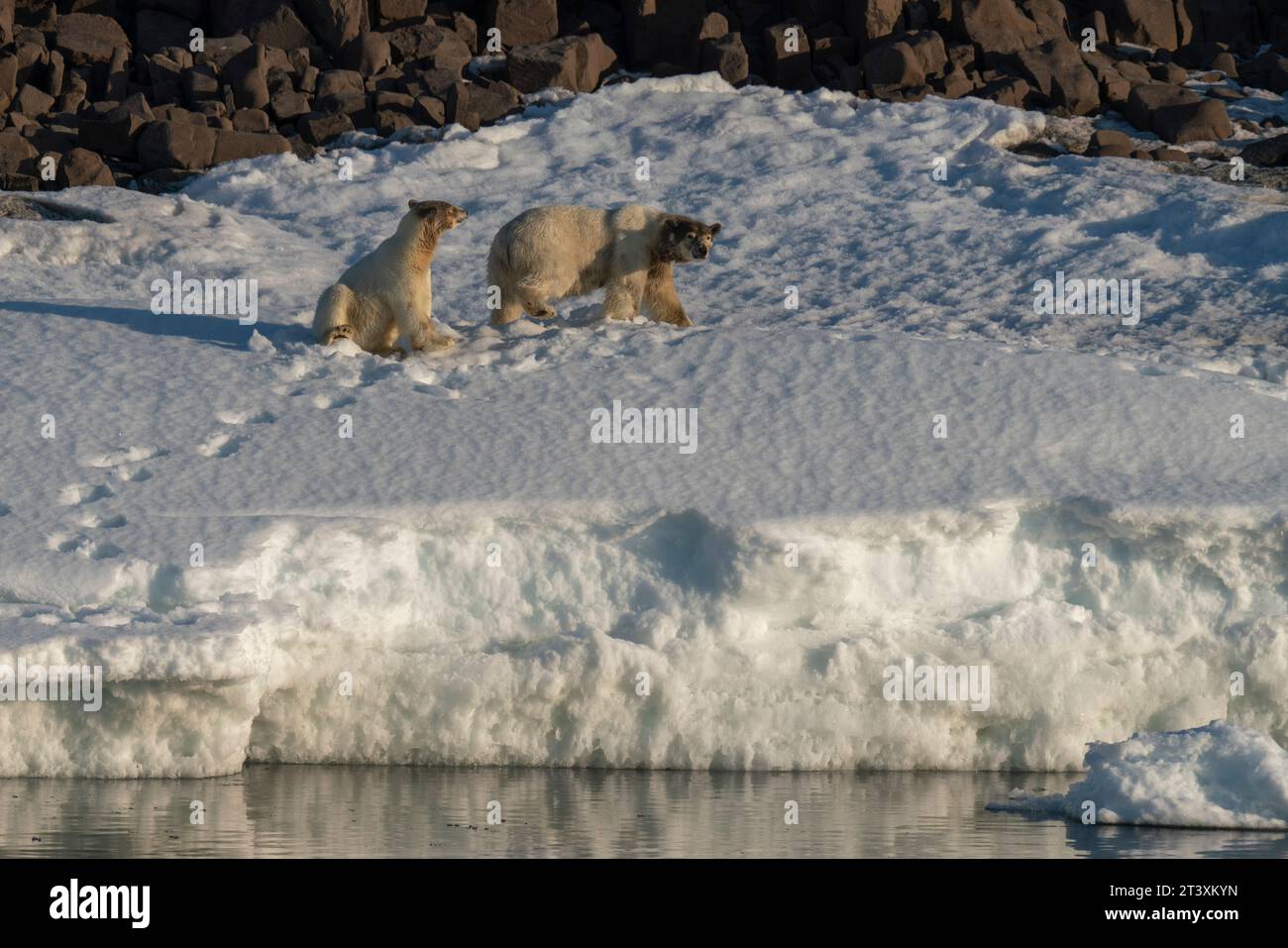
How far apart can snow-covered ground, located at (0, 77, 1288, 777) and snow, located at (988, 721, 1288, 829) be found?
1.72m

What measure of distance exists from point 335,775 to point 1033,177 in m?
13.2

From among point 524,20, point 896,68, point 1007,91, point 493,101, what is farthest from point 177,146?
point 1007,91

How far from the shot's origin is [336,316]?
43.6ft

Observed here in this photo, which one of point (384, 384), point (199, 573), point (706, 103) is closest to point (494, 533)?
point (199, 573)

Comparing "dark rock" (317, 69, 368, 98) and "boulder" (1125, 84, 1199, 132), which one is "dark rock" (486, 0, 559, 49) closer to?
"dark rock" (317, 69, 368, 98)

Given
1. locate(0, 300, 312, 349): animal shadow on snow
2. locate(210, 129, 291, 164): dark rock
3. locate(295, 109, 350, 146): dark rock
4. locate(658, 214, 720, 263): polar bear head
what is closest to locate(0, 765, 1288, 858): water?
locate(0, 300, 312, 349): animal shadow on snow

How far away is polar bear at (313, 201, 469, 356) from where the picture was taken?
13.2 meters

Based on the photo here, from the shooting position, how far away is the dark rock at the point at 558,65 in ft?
79.5

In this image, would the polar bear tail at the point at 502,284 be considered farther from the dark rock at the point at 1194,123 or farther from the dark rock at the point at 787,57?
the dark rock at the point at 787,57

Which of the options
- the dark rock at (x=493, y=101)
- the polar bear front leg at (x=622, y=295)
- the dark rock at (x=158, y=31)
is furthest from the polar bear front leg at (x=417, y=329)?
the dark rock at (x=158, y=31)

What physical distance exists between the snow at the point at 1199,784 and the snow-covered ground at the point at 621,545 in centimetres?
172

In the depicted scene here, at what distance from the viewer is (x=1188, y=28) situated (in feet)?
89.2

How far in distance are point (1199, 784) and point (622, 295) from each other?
6448mm

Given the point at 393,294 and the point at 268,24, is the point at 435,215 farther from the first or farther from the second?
the point at 268,24
